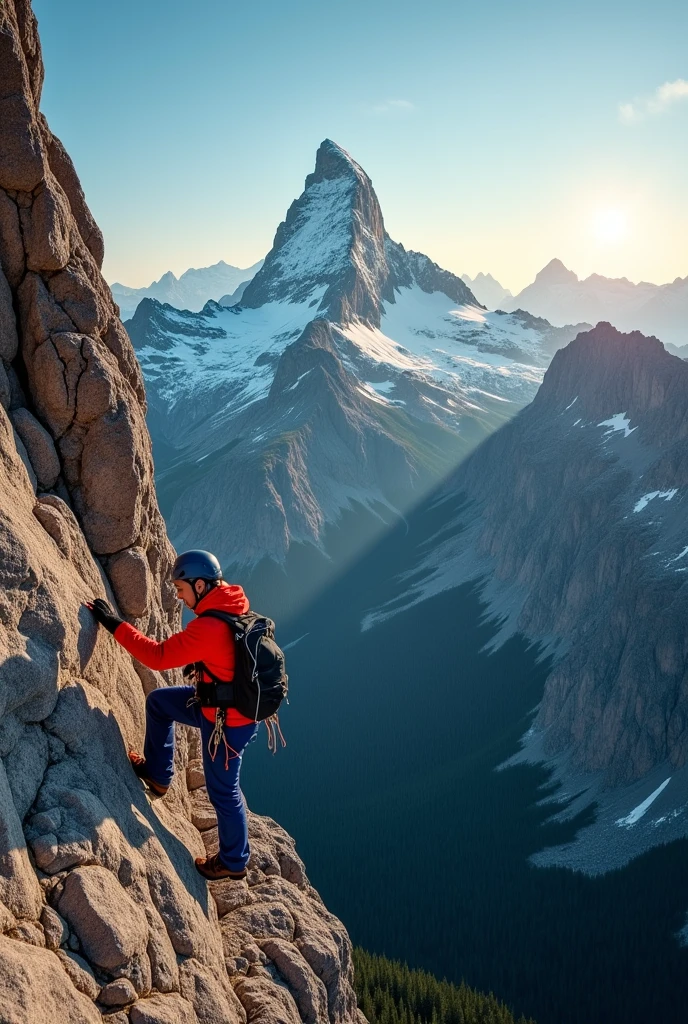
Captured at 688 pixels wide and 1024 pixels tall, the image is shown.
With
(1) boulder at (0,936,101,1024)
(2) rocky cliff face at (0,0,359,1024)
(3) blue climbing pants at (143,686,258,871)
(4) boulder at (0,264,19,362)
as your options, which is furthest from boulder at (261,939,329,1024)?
(4) boulder at (0,264,19,362)

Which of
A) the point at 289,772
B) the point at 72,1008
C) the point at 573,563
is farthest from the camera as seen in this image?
the point at 573,563

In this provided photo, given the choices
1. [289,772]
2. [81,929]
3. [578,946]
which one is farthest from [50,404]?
[289,772]

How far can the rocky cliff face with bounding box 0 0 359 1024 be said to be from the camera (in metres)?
11.0

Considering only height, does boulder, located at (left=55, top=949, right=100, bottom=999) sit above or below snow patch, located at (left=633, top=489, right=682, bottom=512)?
above

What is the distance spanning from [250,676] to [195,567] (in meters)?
2.14

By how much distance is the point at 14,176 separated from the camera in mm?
15281

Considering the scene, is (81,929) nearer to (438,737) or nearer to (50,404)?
(50,404)

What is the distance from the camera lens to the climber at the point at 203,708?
1397cm

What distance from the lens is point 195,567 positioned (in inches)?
579

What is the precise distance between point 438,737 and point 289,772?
25.9 meters

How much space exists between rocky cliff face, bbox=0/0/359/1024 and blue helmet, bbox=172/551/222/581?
158 cm

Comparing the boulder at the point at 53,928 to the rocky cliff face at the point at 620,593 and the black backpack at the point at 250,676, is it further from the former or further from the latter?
the rocky cliff face at the point at 620,593

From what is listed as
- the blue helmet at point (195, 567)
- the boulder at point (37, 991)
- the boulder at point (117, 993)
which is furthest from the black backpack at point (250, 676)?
the boulder at point (37, 991)

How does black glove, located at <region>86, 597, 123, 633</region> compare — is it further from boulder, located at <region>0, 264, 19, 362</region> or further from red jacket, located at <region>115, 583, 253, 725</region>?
boulder, located at <region>0, 264, 19, 362</region>
